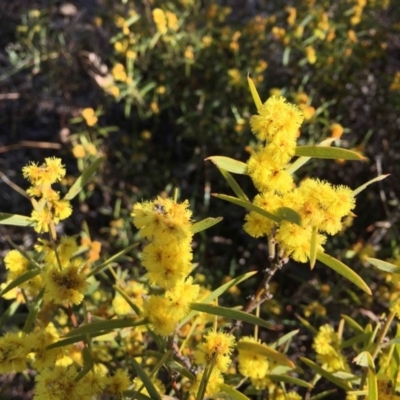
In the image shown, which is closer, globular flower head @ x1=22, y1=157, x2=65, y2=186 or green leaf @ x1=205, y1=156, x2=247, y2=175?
green leaf @ x1=205, y1=156, x2=247, y2=175

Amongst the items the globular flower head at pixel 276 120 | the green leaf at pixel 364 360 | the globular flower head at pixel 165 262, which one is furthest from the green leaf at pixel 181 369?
the globular flower head at pixel 276 120

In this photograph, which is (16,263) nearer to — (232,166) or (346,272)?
(232,166)

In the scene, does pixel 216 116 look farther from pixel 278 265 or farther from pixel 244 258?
pixel 278 265

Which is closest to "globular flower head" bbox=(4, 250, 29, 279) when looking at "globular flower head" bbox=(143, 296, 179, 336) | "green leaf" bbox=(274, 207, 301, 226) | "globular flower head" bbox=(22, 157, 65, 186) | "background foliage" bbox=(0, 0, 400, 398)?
"globular flower head" bbox=(22, 157, 65, 186)

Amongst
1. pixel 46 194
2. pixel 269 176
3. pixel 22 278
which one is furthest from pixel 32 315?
pixel 269 176

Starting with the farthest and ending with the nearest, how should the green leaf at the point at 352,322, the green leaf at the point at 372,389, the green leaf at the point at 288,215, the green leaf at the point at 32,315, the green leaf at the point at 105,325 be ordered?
the green leaf at the point at 352,322, the green leaf at the point at 32,315, the green leaf at the point at 105,325, the green leaf at the point at 372,389, the green leaf at the point at 288,215

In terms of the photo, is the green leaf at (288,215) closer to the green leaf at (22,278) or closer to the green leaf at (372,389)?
the green leaf at (372,389)

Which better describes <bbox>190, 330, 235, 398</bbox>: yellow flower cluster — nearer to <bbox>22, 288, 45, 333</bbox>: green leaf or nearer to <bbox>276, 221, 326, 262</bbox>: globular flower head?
<bbox>276, 221, 326, 262</bbox>: globular flower head
